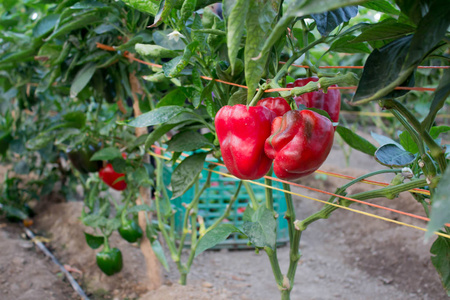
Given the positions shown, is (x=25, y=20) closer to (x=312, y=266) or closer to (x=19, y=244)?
(x=19, y=244)

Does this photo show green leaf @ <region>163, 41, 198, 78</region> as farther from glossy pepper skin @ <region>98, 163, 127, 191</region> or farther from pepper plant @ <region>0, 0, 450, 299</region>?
glossy pepper skin @ <region>98, 163, 127, 191</region>

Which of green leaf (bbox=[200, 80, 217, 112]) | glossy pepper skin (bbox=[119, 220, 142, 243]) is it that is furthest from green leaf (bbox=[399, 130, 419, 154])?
glossy pepper skin (bbox=[119, 220, 142, 243])

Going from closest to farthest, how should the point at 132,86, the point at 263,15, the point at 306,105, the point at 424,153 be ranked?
the point at 263,15, the point at 424,153, the point at 306,105, the point at 132,86

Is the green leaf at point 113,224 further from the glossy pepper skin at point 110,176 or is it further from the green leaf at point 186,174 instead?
the green leaf at point 186,174

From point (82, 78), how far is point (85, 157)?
0.39m

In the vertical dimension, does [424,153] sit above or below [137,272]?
above

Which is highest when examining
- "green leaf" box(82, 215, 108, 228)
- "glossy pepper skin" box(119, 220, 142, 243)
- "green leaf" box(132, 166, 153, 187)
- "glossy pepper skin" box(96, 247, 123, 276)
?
"green leaf" box(132, 166, 153, 187)

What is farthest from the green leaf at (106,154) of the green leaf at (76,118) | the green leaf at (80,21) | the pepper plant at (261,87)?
the green leaf at (80,21)

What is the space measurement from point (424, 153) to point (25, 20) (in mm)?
2141

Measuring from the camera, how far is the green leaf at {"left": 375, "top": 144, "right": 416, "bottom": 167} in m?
0.64

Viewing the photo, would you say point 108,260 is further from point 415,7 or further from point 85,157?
point 415,7

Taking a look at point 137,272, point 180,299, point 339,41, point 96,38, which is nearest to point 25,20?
point 96,38

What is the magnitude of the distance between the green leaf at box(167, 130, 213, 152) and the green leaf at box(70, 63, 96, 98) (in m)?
0.50

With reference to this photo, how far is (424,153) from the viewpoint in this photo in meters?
0.57
